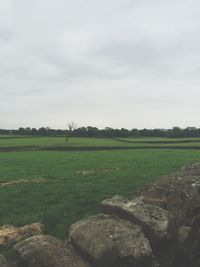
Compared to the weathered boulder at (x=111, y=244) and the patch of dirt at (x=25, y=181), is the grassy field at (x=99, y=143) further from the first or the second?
the weathered boulder at (x=111, y=244)

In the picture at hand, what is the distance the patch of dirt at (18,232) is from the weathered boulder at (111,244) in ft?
7.60

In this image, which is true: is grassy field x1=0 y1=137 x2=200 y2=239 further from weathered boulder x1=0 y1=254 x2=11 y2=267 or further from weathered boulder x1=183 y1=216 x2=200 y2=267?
weathered boulder x1=183 y1=216 x2=200 y2=267

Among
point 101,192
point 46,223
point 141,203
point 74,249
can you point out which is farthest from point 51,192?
point 74,249

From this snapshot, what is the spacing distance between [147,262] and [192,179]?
9.33m

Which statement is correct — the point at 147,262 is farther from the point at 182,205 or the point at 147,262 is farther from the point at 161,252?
the point at 182,205

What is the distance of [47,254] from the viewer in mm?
13836

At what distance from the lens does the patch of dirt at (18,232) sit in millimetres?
16469

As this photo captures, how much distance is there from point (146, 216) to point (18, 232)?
5453 millimetres

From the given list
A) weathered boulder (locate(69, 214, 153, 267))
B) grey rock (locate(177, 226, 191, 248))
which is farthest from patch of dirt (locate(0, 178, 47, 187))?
grey rock (locate(177, 226, 191, 248))

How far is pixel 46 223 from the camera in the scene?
18344 millimetres

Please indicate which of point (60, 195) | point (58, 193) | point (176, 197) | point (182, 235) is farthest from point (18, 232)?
point (176, 197)

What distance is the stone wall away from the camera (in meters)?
14.2

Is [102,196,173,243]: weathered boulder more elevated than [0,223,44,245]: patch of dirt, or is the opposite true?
[102,196,173,243]: weathered boulder

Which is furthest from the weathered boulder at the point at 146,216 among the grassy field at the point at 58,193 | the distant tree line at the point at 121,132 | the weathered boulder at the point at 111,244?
the distant tree line at the point at 121,132
